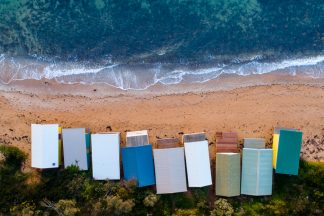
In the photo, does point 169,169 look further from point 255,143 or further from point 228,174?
point 255,143

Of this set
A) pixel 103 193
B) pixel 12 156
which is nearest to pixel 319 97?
pixel 103 193

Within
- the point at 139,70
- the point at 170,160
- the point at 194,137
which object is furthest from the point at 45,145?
the point at 194,137

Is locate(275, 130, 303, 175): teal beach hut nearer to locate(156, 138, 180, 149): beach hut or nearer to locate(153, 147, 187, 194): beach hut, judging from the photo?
locate(153, 147, 187, 194): beach hut

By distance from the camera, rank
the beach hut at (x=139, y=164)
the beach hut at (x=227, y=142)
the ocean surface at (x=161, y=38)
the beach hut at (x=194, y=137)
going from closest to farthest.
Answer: the beach hut at (x=139, y=164) < the beach hut at (x=194, y=137) < the beach hut at (x=227, y=142) < the ocean surface at (x=161, y=38)

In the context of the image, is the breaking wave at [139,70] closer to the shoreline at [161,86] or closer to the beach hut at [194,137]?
the shoreline at [161,86]

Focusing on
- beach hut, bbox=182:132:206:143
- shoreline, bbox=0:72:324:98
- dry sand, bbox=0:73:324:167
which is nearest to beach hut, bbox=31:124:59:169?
dry sand, bbox=0:73:324:167

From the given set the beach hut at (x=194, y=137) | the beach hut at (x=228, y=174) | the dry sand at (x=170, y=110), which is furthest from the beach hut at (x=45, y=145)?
the beach hut at (x=228, y=174)

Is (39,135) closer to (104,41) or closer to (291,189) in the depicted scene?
(104,41)
